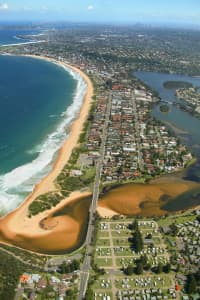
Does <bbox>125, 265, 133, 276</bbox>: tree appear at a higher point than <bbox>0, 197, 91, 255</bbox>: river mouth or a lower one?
higher

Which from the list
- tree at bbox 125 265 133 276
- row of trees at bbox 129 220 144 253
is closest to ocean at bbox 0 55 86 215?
row of trees at bbox 129 220 144 253

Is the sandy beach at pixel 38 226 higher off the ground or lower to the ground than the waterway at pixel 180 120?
lower

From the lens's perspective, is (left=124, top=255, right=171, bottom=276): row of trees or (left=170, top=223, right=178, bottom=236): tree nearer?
(left=124, top=255, right=171, bottom=276): row of trees

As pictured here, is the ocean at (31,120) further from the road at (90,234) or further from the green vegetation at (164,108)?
the green vegetation at (164,108)

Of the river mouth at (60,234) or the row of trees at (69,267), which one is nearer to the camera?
the row of trees at (69,267)

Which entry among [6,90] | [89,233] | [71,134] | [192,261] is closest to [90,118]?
[71,134]

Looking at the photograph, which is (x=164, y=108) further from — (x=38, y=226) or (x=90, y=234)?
(x=38, y=226)

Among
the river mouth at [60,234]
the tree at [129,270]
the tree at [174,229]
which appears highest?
the tree at [174,229]

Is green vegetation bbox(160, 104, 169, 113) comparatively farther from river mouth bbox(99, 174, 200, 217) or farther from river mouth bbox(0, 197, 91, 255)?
river mouth bbox(0, 197, 91, 255)

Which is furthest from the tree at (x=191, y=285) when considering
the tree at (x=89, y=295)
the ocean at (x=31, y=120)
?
the ocean at (x=31, y=120)

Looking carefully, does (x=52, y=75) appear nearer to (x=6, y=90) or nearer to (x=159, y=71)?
(x=6, y=90)
